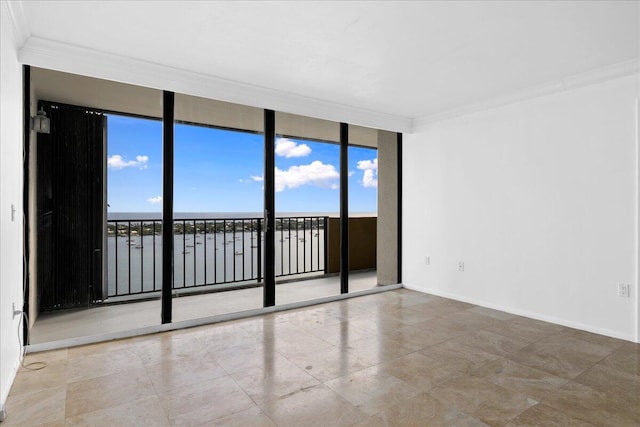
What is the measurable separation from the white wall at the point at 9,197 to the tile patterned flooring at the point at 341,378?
253mm

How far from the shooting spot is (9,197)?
2.39m

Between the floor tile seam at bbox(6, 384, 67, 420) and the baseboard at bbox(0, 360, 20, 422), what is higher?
the baseboard at bbox(0, 360, 20, 422)

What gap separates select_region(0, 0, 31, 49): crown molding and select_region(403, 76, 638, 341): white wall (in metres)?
4.38

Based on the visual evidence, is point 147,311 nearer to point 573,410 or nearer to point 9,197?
point 9,197

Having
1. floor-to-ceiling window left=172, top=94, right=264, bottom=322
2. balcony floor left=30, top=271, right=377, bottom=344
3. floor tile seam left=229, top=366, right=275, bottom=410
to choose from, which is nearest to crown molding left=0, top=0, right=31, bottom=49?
floor-to-ceiling window left=172, top=94, right=264, bottom=322

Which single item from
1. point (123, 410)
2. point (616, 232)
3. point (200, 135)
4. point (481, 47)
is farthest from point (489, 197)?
A: point (123, 410)

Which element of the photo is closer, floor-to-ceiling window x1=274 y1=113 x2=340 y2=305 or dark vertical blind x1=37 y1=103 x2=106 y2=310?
dark vertical blind x1=37 y1=103 x2=106 y2=310

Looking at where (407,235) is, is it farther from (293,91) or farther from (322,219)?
(293,91)

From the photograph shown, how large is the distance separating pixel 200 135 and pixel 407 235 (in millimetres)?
3210

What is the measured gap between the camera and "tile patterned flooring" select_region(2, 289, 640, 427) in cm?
209

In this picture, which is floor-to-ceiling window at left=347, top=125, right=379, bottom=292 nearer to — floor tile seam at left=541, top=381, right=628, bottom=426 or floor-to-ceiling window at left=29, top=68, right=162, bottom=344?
floor-to-ceiling window at left=29, top=68, right=162, bottom=344

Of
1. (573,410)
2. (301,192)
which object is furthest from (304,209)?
(573,410)

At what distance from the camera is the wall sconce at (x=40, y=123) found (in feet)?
9.83

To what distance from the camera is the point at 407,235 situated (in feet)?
17.9
